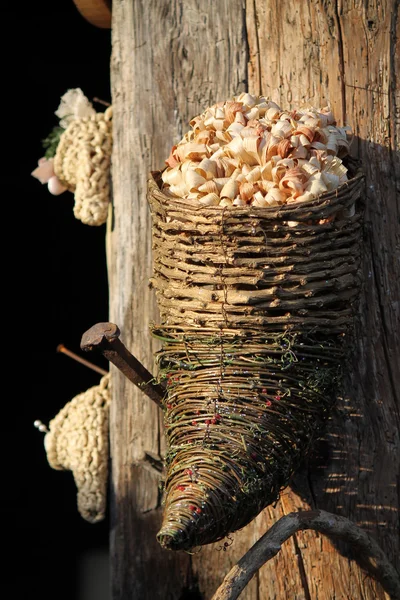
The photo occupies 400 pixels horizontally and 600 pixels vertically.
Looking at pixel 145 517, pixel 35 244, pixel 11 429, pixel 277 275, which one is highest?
pixel 277 275

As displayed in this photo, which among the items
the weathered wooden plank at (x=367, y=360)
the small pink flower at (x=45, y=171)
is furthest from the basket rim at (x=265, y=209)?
the small pink flower at (x=45, y=171)

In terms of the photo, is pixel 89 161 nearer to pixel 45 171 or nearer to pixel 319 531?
pixel 45 171

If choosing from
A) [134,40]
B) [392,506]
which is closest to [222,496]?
[392,506]

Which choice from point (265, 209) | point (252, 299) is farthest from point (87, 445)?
point (265, 209)

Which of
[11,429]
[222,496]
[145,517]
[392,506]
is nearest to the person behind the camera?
[222,496]

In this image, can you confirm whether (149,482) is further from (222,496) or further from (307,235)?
(307,235)

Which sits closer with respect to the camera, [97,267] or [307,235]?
[307,235]

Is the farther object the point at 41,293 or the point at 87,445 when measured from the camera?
the point at 41,293

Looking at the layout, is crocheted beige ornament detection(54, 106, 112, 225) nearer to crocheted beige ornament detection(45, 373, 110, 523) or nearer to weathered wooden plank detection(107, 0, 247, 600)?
weathered wooden plank detection(107, 0, 247, 600)
